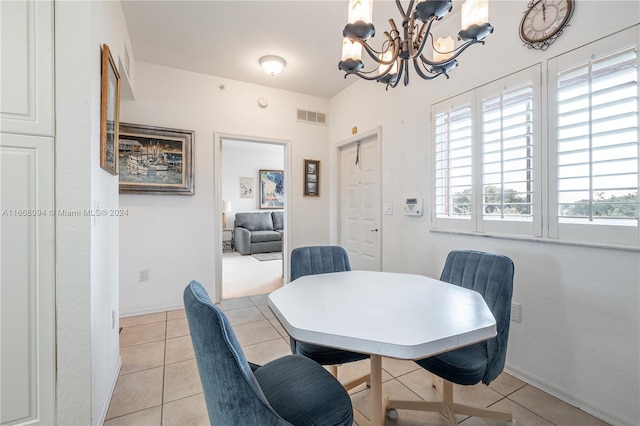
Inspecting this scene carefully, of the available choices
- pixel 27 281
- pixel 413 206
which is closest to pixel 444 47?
pixel 413 206

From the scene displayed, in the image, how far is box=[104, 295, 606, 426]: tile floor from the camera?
61.2 inches

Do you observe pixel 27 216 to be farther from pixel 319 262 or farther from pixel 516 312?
pixel 516 312

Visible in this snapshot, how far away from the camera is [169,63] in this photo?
314 cm

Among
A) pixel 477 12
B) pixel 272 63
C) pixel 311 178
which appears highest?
pixel 272 63

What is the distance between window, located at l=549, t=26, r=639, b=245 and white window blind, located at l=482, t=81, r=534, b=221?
15cm

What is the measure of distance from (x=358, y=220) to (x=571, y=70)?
2456 millimetres

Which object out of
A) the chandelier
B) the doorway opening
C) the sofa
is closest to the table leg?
the chandelier

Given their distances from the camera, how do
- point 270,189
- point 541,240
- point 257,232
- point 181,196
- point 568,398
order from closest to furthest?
point 568,398, point 541,240, point 181,196, point 257,232, point 270,189

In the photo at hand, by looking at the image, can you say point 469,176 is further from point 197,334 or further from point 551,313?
point 197,334

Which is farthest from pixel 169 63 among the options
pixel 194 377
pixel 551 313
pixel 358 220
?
pixel 551 313

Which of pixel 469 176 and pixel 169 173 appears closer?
pixel 469 176

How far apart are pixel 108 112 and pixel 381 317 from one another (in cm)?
191

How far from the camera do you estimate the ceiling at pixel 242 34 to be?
7.48ft

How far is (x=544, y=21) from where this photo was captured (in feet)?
5.75
